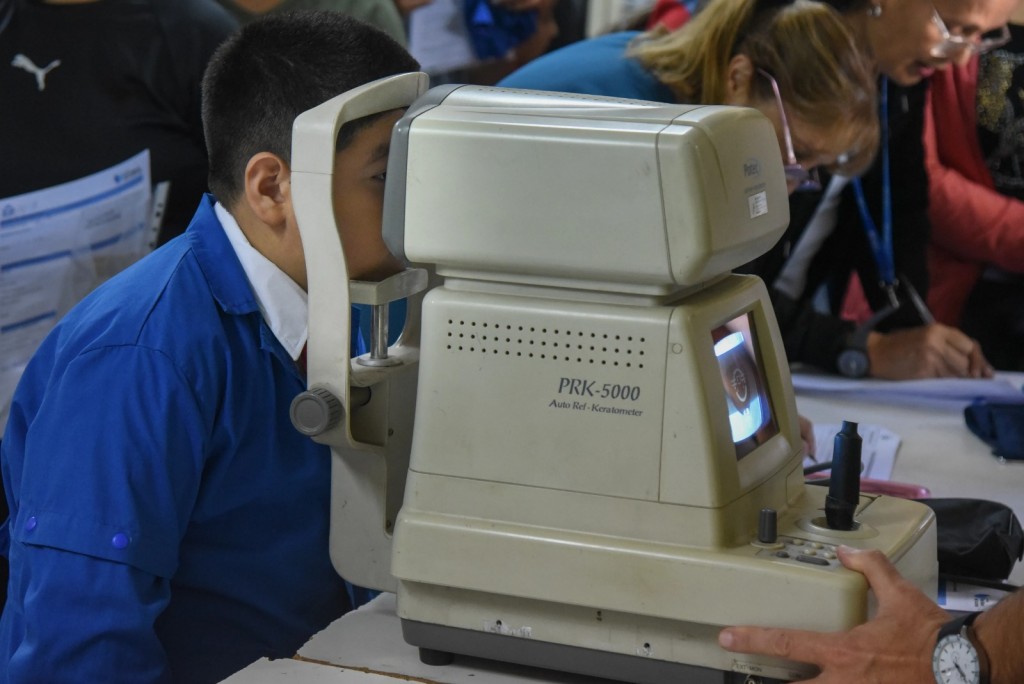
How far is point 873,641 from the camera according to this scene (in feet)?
3.02

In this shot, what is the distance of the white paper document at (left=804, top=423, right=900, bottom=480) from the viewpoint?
5.81ft

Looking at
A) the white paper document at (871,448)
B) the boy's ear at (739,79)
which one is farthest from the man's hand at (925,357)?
the boy's ear at (739,79)

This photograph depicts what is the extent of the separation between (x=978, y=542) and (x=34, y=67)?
1609 millimetres

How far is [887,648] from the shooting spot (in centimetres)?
92

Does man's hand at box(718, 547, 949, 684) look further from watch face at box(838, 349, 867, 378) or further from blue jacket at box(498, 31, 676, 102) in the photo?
watch face at box(838, 349, 867, 378)

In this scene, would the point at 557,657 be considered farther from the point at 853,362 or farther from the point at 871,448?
the point at 853,362

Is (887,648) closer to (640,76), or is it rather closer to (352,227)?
(352,227)

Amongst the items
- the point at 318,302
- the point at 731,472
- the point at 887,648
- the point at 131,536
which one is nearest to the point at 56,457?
the point at 131,536

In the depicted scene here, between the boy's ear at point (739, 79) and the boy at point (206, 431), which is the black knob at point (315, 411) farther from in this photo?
the boy's ear at point (739, 79)

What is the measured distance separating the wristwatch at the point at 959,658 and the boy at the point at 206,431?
23.2 inches

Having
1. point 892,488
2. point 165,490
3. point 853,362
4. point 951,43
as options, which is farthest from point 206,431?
point 951,43

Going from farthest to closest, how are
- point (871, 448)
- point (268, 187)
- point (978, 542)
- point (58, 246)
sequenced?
point (58, 246), point (871, 448), point (978, 542), point (268, 187)

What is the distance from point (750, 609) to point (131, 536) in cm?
53

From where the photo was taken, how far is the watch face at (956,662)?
0.91 meters
